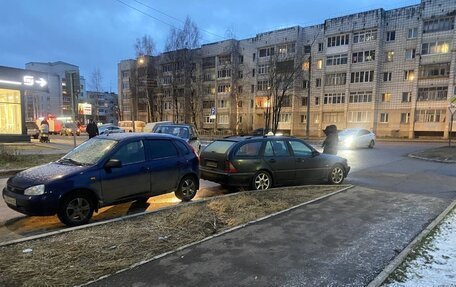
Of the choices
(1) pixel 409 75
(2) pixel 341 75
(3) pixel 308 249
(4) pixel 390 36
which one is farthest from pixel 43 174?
(4) pixel 390 36

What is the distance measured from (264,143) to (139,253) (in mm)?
5129

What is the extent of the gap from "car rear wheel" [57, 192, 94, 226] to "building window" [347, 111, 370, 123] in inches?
1749

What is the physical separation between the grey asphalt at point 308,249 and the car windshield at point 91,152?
9.62ft

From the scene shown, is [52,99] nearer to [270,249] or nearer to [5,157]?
[5,157]

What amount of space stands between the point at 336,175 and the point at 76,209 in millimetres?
7236

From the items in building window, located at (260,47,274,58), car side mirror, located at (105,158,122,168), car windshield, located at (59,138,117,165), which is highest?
building window, located at (260,47,274,58)

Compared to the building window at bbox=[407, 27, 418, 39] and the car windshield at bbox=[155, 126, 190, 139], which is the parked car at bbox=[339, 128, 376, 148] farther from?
the building window at bbox=[407, 27, 418, 39]

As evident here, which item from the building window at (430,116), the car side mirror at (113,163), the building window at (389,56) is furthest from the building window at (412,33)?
the car side mirror at (113,163)

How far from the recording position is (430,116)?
39.7 m

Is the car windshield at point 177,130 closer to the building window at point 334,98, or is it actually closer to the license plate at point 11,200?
the license plate at point 11,200

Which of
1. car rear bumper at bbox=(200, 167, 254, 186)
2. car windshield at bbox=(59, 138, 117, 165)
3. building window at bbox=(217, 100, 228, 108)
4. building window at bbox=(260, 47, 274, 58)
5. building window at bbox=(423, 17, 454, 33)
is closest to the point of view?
car windshield at bbox=(59, 138, 117, 165)

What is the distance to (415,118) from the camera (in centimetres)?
4075

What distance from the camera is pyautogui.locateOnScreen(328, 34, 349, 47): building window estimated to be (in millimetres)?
46531

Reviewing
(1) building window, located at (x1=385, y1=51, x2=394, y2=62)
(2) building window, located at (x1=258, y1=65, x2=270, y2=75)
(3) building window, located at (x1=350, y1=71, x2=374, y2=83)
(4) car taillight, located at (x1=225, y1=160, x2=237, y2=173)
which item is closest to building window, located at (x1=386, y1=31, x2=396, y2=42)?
(1) building window, located at (x1=385, y1=51, x2=394, y2=62)
